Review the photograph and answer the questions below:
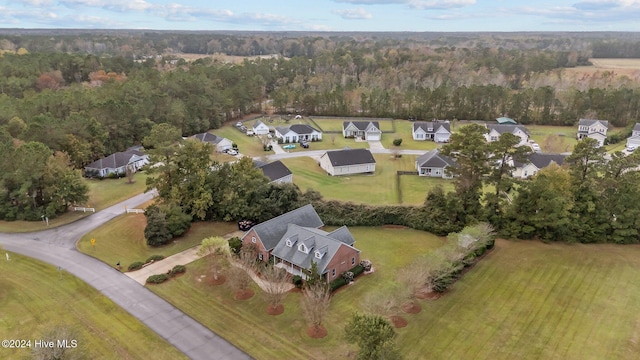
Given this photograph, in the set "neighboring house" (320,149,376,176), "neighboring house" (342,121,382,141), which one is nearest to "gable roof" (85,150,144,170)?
"neighboring house" (320,149,376,176)

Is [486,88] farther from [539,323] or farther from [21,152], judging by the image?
[21,152]

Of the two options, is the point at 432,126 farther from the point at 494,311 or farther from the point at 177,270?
the point at 177,270

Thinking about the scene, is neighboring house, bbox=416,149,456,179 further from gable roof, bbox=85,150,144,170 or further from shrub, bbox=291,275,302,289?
gable roof, bbox=85,150,144,170

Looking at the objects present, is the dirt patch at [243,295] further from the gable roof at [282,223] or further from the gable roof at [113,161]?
the gable roof at [113,161]

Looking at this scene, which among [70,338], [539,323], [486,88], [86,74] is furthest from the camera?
[86,74]

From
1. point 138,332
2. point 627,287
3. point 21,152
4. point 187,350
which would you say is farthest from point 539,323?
point 21,152

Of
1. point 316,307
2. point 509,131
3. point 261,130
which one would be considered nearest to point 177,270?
point 316,307
